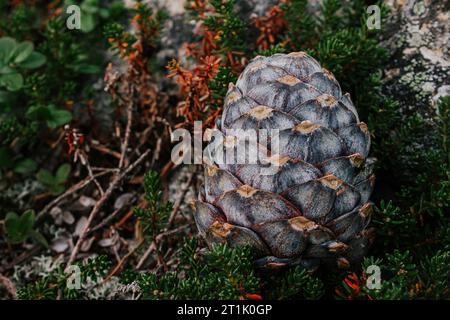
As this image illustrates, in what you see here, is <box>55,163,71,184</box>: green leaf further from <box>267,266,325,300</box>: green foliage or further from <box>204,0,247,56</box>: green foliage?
<box>267,266,325,300</box>: green foliage

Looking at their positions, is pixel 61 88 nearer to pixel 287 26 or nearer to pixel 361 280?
pixel 287 26

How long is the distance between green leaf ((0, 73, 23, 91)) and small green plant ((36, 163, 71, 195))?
355 mm

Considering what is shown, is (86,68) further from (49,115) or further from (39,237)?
(39,237)

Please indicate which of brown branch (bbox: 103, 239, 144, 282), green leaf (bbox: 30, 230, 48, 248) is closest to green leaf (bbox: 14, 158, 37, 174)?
green leaf (bbox: 30, 230, 48, 248)

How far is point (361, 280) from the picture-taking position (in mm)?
1584

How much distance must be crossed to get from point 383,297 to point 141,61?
1.43m

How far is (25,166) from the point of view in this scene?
7.78ft

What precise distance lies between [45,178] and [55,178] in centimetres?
4

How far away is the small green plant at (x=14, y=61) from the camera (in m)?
2.29

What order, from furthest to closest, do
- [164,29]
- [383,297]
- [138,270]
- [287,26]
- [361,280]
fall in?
[164,29] → [287,26] → [138,270] → [361,280] → [383,297]

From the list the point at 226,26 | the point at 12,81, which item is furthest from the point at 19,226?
the point at 226,26

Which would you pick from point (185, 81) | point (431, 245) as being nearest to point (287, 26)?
point (185, 81)

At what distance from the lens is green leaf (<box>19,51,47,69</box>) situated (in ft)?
7.68

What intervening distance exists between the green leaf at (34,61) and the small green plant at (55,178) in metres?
0.43
